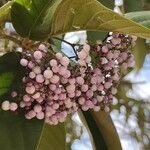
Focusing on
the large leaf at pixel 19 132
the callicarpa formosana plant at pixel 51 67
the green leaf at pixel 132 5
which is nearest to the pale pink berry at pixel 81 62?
the callicarpa formosana plant at pixel 51 67

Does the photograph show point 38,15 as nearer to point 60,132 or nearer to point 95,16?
point 95,16

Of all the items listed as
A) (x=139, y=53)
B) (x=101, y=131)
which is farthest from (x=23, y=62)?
(x=139, y=53)

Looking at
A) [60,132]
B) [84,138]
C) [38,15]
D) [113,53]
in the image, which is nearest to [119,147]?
[60,132]

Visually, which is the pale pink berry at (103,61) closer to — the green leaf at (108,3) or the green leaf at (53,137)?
the green leaf at (53,137)

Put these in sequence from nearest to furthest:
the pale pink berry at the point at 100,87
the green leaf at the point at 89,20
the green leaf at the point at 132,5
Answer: the green leaf at the point at 89,20
the pale pink berry at the point at 100,87
the green leaf at the point at 132,5

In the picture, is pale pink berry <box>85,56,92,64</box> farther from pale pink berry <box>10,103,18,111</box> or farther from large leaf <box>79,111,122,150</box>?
large leaf <box>79,111,122,150</box>

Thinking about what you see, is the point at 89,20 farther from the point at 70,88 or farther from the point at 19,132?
the point at 19,132

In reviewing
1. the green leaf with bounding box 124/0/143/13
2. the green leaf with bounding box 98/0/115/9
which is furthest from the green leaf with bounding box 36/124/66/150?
the green leaf with bounding box 124/0/143/13

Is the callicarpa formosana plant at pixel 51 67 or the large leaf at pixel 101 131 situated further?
the large leaf at pixel 101 131
